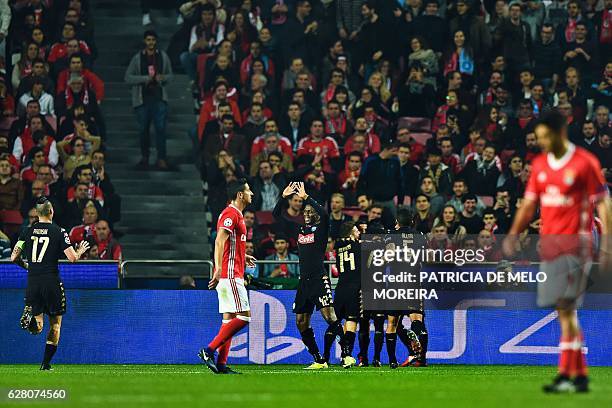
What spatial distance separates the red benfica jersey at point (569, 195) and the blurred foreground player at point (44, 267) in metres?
7.98

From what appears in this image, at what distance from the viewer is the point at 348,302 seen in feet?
61.3

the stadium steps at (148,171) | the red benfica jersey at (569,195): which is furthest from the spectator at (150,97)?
the red benfica jersey at (569,195)

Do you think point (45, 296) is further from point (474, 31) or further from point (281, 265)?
point (474, 31)

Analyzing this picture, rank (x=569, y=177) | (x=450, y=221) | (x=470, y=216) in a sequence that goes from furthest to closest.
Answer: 1. (x=470, y=216)
2. (x=450, y=221)
3. (x=569, y=177)

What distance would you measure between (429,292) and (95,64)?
10785mm

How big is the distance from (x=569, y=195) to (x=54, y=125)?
15373mm

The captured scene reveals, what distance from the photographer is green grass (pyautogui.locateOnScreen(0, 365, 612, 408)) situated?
10695 millimetres

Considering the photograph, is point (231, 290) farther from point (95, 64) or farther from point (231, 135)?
point (95, 64)

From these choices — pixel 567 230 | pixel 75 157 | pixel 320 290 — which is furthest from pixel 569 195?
pixel 75 157

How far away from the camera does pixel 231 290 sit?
639 inches

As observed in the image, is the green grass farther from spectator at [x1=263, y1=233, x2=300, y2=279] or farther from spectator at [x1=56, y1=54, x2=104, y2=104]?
spectator at [x1=56, y1=54, x2=104, y2=104]

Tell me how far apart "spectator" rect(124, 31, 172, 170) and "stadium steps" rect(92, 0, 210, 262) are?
49 cm

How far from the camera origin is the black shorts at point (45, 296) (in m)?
17.6

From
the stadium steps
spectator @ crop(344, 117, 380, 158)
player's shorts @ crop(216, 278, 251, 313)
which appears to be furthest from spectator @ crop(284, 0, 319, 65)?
player's shorts @ crop(216, 278, 251, 313)
